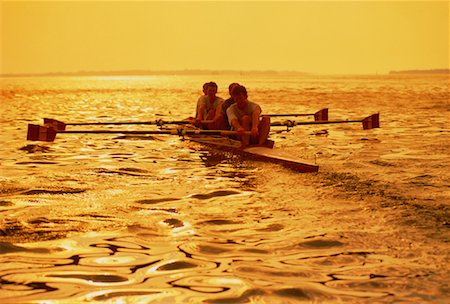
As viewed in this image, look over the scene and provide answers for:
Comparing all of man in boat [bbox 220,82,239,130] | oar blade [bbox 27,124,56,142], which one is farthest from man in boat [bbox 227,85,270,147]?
oar blade [bbox 27,124,56,142]

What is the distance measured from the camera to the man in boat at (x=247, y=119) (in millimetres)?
13719

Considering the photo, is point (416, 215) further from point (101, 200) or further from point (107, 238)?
point (101, 200)

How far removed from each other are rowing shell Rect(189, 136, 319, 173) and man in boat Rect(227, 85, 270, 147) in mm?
264

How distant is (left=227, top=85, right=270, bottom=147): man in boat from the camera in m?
13.7

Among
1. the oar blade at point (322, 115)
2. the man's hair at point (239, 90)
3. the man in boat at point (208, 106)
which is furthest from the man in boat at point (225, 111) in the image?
the oar blade at point (322, 115)

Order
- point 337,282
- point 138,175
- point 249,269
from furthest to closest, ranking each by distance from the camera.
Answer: point 138,175 < point 249,269 < point 337,282

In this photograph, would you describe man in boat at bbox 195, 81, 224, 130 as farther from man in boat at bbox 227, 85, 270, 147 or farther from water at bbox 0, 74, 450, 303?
water at bbox 0, 74, 450, 303

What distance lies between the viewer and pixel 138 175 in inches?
482

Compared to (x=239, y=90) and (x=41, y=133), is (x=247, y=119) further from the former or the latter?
(x=41, y=133)

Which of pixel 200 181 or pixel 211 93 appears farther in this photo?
pixel 211 93

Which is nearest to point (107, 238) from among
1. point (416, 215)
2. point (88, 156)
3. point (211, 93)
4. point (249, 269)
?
point (249, 269)

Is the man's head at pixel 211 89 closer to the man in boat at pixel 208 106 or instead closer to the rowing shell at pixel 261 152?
the man in boat at pixel 208 106

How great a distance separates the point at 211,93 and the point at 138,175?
557cm

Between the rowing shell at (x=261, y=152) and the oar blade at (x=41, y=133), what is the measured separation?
3.76 meters
